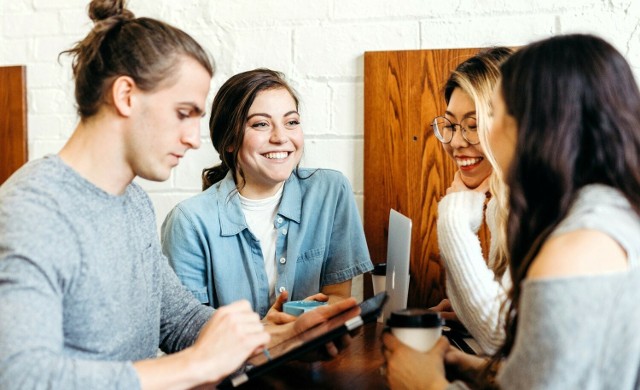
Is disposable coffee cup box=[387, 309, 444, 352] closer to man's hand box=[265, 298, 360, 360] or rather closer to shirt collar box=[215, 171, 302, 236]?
man's hand box=[265, 298, 360, 360]

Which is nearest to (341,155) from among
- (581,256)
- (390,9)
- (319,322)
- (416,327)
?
(390,9)

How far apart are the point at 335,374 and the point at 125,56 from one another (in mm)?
608

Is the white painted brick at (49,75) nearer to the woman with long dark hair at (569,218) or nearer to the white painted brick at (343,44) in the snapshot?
the white painted brick at (343,44)

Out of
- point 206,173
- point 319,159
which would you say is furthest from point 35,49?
point 319,159

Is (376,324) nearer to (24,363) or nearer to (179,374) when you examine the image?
(179,374)

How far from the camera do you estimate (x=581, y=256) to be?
74 cm

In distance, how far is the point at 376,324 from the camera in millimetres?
1544

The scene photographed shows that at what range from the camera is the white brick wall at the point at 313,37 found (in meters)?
1.88

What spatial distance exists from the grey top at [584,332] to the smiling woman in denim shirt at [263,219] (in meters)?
1.03

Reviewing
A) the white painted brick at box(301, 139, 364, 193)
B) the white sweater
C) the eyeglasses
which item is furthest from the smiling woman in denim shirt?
the white sweater

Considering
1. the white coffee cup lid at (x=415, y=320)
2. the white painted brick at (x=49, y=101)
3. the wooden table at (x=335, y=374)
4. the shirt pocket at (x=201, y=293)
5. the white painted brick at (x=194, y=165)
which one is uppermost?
the white painted brick at (x=49, y=101)

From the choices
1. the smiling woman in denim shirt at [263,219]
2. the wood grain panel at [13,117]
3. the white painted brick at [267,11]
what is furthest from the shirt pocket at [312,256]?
the wood grain panel at [13,117]

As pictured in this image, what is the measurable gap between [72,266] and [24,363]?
170 millimetres

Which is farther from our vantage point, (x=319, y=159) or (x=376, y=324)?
(x=319, y=159)
